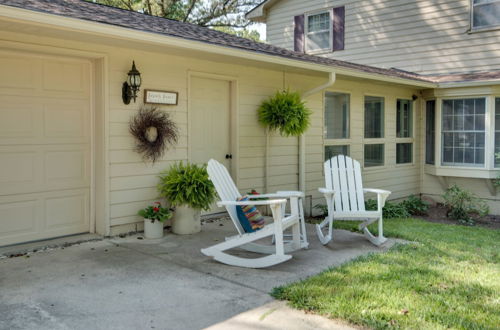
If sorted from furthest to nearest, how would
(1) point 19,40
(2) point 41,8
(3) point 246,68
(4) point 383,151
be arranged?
1. (4) point 383,151
2. (3) point 246,68
3. (1) point 19,40
4. (2) point 41,8

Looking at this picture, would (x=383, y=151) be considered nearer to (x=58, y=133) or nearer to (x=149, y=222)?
(x=149, y=222)

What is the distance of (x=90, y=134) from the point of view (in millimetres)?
5281

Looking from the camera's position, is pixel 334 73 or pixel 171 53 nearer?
pixel 171 53

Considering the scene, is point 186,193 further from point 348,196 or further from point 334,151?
point 334,151

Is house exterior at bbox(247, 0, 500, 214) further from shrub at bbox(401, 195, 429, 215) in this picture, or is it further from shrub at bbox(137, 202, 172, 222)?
shrub at bbox(137, 202, 172, 222)

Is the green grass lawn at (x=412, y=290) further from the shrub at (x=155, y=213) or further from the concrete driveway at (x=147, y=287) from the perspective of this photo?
the shrub at (x=155, y=213)

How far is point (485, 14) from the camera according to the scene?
9680 millimetres

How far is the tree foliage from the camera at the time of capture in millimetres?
18172

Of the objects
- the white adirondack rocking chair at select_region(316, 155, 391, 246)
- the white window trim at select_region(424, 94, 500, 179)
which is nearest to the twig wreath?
the white adirondack rocking chair at select_region(316, 155, 391, 246)

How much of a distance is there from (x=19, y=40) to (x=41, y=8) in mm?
680

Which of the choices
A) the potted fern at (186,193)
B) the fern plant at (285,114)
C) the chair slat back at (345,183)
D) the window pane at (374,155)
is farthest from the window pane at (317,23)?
the potted fern at (186,193)

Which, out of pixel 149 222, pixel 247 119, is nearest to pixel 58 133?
pixel 149 222

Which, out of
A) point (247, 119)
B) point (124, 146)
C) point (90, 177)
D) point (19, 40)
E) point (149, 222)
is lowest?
point (149, 222)

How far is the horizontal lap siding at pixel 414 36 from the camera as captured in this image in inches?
390
